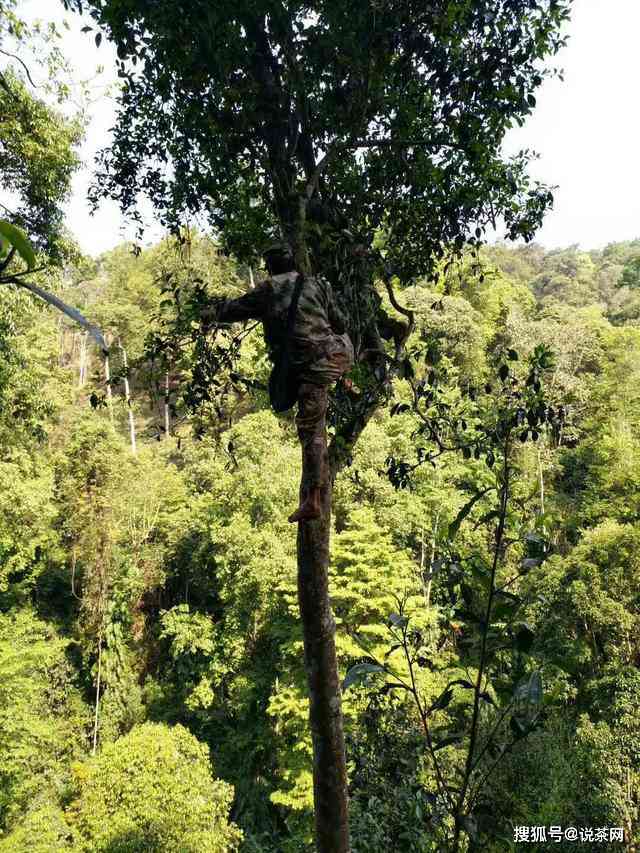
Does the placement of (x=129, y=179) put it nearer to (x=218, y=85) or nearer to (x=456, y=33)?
(x=218, y=85)

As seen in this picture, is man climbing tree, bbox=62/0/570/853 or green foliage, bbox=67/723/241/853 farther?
green foliage, bbox=67/723/241/853

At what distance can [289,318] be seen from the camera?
207cm

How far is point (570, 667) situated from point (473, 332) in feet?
69.2

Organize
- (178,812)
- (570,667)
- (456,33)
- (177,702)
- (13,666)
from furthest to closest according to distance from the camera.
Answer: (177,702) < (13,666) < (178,812) < (456,33) < (570,667)

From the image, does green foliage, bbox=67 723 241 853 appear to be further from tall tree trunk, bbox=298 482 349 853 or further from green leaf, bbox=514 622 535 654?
green leaf, bbox=514 622 535 654

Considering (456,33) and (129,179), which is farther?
(129,179)

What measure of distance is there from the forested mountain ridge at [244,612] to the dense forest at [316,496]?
77 millimetres

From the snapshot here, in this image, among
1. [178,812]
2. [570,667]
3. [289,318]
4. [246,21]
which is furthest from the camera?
[178,812]

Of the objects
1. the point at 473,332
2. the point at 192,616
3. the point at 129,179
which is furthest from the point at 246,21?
the point at 473,332

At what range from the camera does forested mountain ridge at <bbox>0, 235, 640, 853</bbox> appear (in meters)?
8.20

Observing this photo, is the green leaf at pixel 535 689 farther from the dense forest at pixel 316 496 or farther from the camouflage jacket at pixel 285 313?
the camouflage jacket at pixel 285 313

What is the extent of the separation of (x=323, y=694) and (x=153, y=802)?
7.78 m

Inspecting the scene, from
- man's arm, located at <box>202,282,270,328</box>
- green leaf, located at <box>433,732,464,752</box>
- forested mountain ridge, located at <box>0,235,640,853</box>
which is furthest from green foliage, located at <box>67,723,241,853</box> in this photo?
man's arm, located at <box>202,282,270,328</box>

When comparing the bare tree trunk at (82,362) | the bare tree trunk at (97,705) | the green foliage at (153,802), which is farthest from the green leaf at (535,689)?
the bare tree trunk at (82,362)
